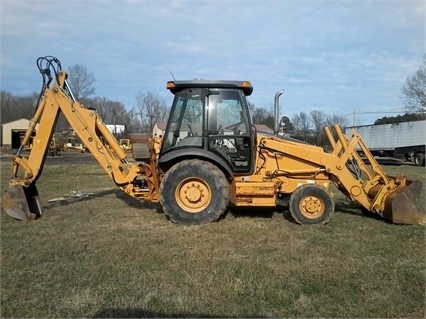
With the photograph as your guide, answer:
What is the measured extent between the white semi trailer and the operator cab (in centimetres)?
2053

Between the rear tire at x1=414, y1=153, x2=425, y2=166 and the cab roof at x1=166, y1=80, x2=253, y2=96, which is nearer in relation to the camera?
the cab roof at x1=166, y1=80, x2=253, y2=96

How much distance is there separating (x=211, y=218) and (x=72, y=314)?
3.87 metres

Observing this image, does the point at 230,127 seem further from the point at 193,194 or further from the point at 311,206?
the point at 311,206

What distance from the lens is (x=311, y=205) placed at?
778 centimetres

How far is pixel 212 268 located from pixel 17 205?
4.82 m

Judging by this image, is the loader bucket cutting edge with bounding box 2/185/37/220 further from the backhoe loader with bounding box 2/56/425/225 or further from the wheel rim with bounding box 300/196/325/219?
the wheel rim with bounding box 300/196/325/219

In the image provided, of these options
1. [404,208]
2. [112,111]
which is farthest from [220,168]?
[112,111]

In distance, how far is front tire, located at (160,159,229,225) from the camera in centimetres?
766

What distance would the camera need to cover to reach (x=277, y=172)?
8250 mm

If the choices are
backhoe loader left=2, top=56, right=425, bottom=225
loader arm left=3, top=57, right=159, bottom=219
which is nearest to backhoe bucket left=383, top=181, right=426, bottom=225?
backhoe loader left=2, top=56, right=425, bottom=225

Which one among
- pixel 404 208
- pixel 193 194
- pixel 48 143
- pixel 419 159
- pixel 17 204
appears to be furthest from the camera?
pixel 419 159

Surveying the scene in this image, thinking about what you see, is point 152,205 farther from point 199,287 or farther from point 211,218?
point 199,287

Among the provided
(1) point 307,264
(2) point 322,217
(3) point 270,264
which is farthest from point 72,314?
(2) point 322,217

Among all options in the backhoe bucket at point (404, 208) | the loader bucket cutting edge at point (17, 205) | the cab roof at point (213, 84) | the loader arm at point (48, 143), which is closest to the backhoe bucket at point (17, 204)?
the loader bucket cutting edge at point (17, 205)
